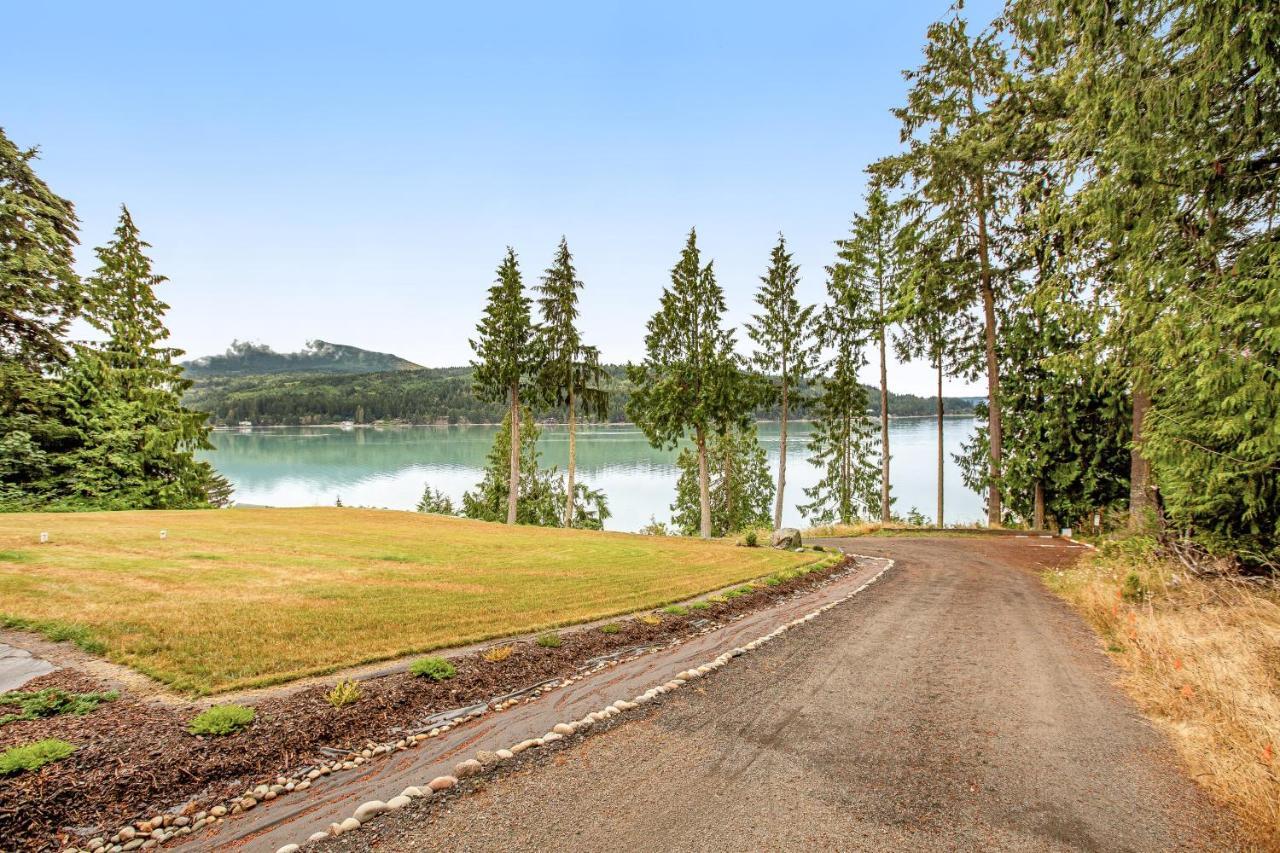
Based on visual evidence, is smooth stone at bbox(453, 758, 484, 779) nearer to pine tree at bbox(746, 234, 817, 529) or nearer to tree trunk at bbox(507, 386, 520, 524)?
pine tree at bbox(746, 234, 817, 529)

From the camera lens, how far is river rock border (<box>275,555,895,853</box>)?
3.44 metres

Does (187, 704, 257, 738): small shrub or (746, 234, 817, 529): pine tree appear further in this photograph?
(746, 234, 817, 529): pine tree

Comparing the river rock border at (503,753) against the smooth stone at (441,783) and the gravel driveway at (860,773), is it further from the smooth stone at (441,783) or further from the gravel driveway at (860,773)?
the gravel driveway at (860,773)

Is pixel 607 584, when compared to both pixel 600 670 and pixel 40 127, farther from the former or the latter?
pixel 40 127

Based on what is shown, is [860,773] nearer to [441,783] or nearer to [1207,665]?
[441,783]

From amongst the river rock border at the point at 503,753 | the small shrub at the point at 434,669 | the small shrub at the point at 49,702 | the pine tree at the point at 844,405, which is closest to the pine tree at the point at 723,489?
the pine tree at the point at 844,405

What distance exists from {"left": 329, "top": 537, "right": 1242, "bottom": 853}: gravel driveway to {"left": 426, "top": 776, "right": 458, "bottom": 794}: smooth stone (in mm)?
181

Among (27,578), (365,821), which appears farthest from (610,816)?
(27,578)

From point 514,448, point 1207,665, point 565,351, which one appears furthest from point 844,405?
point 1207,665

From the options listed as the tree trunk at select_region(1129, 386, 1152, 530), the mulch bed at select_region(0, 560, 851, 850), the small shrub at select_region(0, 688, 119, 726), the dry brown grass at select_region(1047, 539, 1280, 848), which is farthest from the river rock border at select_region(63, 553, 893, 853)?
the tree trunk at select_region(1129, 386, 1152, 530)

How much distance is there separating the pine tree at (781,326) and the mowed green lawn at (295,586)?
11447 millimetres

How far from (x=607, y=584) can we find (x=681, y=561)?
384cm

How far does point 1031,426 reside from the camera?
20531 millimetres

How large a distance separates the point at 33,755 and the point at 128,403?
25448mm
